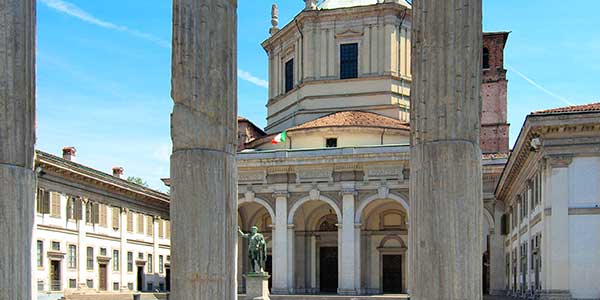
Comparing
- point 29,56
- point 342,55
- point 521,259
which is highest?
point 342,55

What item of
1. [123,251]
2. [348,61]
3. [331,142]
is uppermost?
[348,61]

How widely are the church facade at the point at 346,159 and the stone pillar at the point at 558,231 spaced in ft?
53.4

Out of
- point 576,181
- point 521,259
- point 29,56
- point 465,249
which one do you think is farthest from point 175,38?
point 521,259

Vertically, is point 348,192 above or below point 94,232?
above

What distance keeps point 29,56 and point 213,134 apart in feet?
9.04

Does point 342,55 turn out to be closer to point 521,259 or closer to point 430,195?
point 521,259

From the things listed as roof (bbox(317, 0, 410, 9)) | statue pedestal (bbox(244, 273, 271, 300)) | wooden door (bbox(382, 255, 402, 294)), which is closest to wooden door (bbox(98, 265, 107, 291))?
statue pedestal (bbox(244, 273, 271, 300))

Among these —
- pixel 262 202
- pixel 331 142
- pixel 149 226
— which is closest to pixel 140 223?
pixel 149 226

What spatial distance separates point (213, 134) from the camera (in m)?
10.1

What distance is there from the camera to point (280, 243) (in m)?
45.5

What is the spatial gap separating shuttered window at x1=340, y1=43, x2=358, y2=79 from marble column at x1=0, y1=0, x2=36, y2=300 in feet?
127

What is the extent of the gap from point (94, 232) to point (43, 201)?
233 inches

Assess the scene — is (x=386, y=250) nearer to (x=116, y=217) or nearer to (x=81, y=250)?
(x=116, y=217)

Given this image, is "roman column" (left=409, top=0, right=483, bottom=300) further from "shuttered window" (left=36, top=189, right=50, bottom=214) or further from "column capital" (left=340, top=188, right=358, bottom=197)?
"column capital" (left=340, top=188, right=358, bottom=197)
